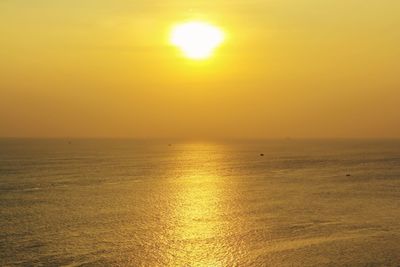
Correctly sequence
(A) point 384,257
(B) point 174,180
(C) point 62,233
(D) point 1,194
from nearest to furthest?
(A) point 384,257, (C) point 62,233, (D) point 1,194, (B) point 174,180

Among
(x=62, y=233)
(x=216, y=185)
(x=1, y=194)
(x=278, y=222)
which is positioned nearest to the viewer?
(x=62, y=233)

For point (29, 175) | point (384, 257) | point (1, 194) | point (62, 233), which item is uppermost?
point (29, 175)

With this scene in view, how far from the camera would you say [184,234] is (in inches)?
1892

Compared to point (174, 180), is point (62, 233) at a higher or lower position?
lower

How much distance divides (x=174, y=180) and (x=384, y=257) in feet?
234

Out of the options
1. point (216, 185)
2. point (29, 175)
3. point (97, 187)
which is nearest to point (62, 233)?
point (97, 187)

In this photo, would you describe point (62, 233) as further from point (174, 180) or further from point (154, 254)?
point (174, 180)

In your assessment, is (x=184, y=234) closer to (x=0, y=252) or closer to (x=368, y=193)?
(x=0, y=252)

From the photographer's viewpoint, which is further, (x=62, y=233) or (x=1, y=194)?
(x=1, y=194)

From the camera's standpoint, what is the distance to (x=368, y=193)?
3123 inches

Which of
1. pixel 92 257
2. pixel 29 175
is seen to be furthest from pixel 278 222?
pixel 29 175

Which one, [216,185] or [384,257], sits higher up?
[216,185]

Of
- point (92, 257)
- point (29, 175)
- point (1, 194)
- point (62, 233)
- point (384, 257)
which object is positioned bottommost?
point (384, 257)

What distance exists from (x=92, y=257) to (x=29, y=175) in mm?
76929
